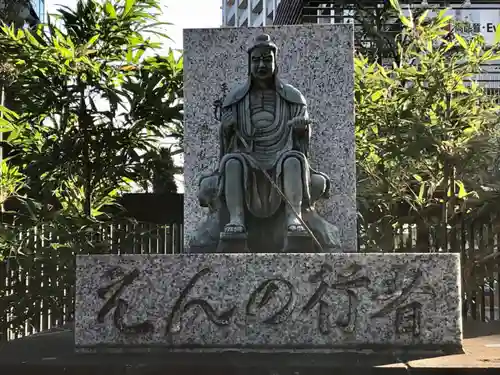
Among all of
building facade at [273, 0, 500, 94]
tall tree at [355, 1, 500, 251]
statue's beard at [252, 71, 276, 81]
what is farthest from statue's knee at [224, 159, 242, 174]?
building facade at [273, 0, 500, 94]

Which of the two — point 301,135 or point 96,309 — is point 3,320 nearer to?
point 96,309

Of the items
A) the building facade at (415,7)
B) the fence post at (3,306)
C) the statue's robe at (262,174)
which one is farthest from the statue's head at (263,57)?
the building facade at (415,7)

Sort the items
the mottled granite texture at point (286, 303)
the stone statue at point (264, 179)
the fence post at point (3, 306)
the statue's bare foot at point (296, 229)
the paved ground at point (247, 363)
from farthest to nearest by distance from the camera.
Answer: the fence post at point (3, 306)
the stone statue at point (264, 179)
the statue's bare foot at point (296, 229)
the mottled granite texture at point (286, 303)
the paved ground at point (247, 363)

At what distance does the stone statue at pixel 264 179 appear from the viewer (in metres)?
4.97

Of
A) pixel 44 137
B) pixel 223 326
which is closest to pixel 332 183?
pixel 223 326

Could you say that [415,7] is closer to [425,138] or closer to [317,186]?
[425,138]

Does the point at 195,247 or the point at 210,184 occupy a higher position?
the point at 210,184

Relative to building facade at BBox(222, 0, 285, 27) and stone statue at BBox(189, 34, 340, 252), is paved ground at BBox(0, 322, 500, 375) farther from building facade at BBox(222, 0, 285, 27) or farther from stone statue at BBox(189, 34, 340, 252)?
building facade at BBox(222, 0, 285, 27)

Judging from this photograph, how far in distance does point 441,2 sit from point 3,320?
59.0ft

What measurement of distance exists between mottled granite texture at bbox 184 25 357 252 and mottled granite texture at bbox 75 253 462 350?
6.04ft

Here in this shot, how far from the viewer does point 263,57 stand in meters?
5.28

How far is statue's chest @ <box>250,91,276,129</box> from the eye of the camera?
215 inches

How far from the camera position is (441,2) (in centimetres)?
2098

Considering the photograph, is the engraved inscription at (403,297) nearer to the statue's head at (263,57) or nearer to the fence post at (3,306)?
the statue's head at (263,57)
